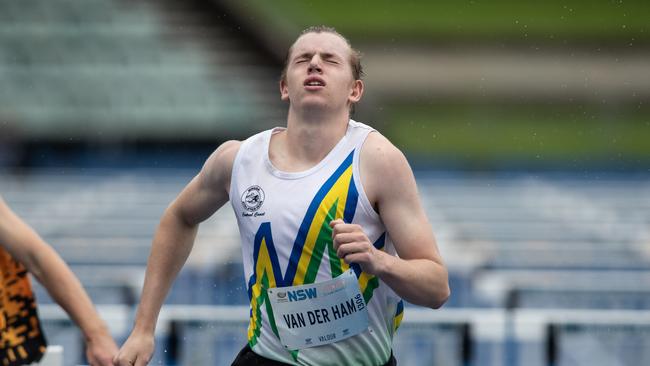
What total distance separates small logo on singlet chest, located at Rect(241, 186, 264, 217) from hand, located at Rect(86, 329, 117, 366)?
1.55ft

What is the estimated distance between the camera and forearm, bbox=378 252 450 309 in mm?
2820

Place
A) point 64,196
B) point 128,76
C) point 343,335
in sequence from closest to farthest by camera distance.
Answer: point 343,335
point 64,196
point 128,76

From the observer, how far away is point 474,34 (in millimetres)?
33250

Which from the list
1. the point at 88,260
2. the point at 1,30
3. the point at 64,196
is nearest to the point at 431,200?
the point at 64,196

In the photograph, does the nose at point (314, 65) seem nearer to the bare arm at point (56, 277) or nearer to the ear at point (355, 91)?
the ear at point (355, 91)

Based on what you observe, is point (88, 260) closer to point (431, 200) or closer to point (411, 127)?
point (431, 200)

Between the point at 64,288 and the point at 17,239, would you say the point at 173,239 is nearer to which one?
the point at 64,288

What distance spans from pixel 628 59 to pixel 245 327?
29169 mm

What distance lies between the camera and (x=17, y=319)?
3025 millimetres

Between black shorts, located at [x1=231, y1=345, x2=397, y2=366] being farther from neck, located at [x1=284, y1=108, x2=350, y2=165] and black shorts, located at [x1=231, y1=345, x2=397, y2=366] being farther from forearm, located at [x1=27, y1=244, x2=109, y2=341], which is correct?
neck, located at [x1=284, y1=108, x2=350, y2=165]

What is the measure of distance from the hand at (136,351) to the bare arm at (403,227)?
2.46 ft

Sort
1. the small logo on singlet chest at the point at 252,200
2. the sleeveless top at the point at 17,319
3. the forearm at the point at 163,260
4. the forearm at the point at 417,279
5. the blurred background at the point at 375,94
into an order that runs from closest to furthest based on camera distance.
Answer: the forearm at the point at 417,279, the sleeveless top at the point at 17,319, the small logo on singlet chest at the point at 252,200, the forearm at the point at 163,260, the blurred background at the point at 375,94

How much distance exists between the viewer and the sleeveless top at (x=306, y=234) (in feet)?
9.97

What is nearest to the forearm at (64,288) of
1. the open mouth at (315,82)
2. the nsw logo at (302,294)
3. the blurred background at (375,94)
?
the nsw logo at (302,294)
